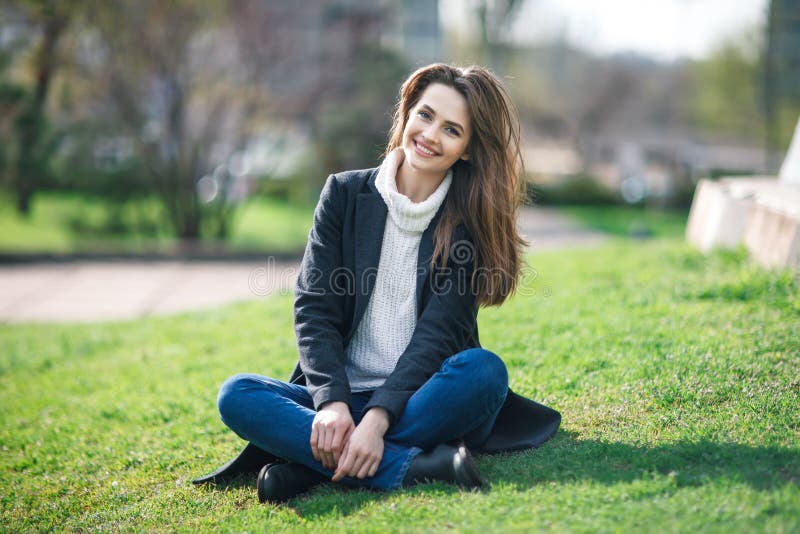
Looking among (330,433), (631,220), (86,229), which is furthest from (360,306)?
(631,220)

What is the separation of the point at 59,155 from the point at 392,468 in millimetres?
11280


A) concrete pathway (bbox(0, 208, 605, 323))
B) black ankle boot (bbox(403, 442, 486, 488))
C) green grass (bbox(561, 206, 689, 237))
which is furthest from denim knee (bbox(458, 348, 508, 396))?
green grass (bbox(561, 206, 689, 237))

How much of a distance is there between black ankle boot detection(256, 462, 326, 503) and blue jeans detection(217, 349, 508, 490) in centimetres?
6

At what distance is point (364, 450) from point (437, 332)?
56 centimetres

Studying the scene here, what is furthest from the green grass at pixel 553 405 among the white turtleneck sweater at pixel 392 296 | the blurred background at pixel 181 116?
the blurred background at pixel 181 116

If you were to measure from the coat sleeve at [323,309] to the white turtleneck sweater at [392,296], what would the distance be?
0.41ft

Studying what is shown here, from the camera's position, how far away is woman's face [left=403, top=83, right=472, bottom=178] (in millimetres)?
3084

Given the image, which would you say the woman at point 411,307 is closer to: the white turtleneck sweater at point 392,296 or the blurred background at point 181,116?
the white turtleneck sweater at point 392,296

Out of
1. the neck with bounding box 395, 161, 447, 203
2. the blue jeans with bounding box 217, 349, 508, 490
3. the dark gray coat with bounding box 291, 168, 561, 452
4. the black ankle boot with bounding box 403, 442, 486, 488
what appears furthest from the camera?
the neck with bounding box 395, 161, 447, 203

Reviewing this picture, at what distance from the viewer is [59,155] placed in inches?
479

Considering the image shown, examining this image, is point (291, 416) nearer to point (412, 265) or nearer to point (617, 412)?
point (412, 265)

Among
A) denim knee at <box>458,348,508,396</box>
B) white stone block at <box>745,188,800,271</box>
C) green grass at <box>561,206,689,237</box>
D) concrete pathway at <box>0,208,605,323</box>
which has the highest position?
white stone block at <box>745,188,800,271</box>

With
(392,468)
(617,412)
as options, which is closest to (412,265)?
(392,468)

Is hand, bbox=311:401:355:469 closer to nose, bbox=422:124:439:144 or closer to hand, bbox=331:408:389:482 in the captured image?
hand, bbox=331:408:389:482
